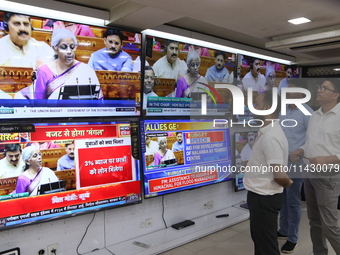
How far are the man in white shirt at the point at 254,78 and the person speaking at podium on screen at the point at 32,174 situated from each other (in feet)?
9.61

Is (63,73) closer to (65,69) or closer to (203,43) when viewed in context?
(65,69)

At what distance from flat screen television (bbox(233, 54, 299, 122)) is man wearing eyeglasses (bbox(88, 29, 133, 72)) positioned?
1.75m

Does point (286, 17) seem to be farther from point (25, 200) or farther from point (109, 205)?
point (25, 200)

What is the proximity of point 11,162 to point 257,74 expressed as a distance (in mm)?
3585

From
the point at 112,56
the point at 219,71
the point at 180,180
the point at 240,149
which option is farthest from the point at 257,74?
the point at 112,56

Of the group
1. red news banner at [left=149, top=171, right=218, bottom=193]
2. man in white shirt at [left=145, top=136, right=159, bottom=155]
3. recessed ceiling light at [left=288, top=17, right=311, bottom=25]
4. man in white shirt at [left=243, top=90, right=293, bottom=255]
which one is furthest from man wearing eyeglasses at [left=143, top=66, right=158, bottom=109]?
recessed ceiling light at [left=288, top=17, right=311, bottom=25]

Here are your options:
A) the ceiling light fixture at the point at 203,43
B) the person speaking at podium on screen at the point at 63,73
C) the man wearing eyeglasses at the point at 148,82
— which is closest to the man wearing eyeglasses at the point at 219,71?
the ceiling light fixture at the point at 203,43

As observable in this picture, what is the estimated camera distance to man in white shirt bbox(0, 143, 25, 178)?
223cm

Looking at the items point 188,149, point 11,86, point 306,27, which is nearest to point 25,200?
point 11,86

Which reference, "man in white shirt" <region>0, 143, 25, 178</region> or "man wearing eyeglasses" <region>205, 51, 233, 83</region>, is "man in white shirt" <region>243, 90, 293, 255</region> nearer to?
"man wearing eyeglasses" <region>205, 51, 233, 83</region>

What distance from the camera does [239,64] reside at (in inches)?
161

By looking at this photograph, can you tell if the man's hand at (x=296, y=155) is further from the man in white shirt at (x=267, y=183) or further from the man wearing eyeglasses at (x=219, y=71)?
the man wearing eyeglasses at (x=219, y=71)

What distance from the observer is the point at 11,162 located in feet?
7.42

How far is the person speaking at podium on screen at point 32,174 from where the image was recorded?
2309 mm
